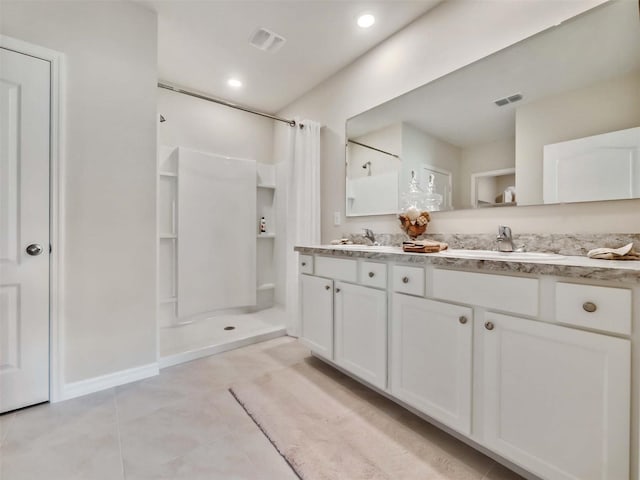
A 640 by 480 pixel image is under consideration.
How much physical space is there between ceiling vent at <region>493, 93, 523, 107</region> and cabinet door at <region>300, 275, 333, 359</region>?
146 cm

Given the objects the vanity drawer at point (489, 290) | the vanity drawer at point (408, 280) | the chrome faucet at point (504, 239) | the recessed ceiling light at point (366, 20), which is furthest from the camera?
the recessed ceiling light at point (366, 20)

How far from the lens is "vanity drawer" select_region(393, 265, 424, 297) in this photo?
141 centimetres

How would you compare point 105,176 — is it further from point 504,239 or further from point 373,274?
point 504,239

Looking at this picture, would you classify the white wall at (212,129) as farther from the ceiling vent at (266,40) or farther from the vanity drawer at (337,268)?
the vanity drawer at (337,268)

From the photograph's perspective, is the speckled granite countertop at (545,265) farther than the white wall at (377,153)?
No

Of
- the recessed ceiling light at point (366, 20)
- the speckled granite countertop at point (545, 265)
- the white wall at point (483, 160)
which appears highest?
the recessed ceiling light at point (366, 20)

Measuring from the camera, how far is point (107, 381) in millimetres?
1851

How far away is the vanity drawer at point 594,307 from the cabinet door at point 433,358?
0.32m

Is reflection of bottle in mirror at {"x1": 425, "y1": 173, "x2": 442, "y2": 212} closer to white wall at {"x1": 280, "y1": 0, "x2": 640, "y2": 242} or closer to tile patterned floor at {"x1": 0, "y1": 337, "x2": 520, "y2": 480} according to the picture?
white wall at {"x1": 280, "y1": 0, "x2": 640, "y2": 242}

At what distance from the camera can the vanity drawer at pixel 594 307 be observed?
2.84 feet

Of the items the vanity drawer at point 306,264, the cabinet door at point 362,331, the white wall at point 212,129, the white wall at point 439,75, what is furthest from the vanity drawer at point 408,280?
the white wall at point 212,129

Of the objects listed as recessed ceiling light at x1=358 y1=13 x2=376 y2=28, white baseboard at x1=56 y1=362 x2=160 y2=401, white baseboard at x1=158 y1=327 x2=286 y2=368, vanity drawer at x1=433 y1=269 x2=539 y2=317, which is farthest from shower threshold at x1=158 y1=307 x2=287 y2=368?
recessed ceiling light at x1=358 y1=13 x2=376 y2=28

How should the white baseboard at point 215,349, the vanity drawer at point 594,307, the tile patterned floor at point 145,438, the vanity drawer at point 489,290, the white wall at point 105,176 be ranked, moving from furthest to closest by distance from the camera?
1. the white baseboard at point 215,349
2. the white wall at point 105,176
3. the tile patterned floor at point 145,438
4. the vanity drawer at point 489,290
5. the vanity drawer at point 594,307

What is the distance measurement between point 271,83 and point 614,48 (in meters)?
2.59
